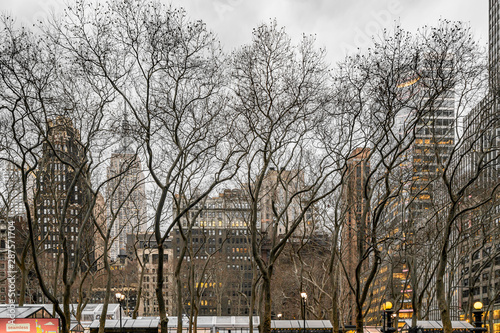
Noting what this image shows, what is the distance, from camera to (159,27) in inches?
762

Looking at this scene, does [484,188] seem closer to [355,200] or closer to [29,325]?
[355,200]

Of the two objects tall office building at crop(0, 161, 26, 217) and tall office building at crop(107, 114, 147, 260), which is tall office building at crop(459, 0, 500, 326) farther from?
tall office building at crop(0, 161, 26, 217)

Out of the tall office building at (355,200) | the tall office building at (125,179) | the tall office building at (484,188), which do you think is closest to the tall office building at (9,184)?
the tall office building at (125,179)

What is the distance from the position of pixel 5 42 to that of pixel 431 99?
1559 cm

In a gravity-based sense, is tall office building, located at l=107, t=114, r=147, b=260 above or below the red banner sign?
above

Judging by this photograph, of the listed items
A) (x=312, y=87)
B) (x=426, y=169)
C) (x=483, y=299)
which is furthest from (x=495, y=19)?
(x=312, y=87)

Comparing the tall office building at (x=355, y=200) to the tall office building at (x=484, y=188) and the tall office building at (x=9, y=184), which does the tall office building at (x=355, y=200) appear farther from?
the tall office building at (x=9, y=184)

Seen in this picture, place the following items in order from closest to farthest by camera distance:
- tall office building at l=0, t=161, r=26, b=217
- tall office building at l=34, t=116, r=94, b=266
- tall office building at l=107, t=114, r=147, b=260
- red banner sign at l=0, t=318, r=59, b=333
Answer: red banner sign at l=0, t=318, r=59, b=333 → tall office building at l=34, t=116, r=94, b=266 → tall office building at l=107, t=114, r=147, b=260 → tall office building at l=0, t=161, r=26, b=217

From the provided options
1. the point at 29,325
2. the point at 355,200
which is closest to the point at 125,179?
the point at 355,200

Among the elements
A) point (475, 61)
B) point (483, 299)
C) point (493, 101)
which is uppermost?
point (475, 61)

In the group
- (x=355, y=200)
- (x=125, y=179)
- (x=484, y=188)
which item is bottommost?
(x=355, y=200)

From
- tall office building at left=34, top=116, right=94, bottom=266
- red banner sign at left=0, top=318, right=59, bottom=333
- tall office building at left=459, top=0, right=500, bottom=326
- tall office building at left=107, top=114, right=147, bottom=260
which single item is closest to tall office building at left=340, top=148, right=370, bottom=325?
tall office building at left=459, top=0, right=500, bottom=326

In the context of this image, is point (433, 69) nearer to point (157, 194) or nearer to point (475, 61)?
point (475, 61)

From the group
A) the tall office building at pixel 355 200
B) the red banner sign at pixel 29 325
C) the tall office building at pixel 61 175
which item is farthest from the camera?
the tall office building at pixel 355 200
